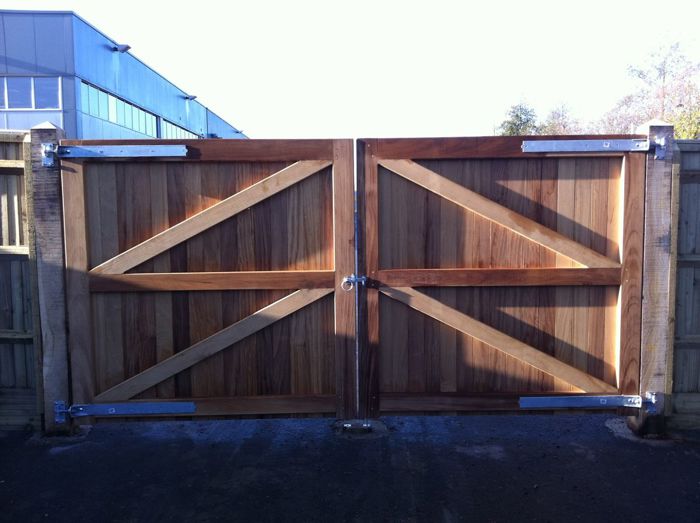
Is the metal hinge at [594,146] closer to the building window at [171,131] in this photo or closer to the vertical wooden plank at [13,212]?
the vertical wooden plank at [13,212]

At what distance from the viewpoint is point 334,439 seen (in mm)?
4797

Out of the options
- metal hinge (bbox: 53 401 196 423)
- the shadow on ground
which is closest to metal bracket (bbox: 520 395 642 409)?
the shadow on ground

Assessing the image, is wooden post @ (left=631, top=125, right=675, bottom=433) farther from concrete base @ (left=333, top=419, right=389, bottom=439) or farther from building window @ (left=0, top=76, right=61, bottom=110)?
building window @ (left=0, top=76, right=61, bottom=110)

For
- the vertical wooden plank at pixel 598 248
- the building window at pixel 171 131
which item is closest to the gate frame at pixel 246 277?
the vertical wooden plank at pixel 598 248

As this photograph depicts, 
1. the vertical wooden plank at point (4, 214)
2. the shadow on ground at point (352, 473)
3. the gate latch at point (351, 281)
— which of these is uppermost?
the vertical wooden plank at point (4, 214)

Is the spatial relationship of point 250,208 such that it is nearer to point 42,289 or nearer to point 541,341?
point 42,289

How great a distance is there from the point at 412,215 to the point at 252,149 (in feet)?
4.26

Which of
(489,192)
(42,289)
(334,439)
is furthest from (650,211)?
(42,289)

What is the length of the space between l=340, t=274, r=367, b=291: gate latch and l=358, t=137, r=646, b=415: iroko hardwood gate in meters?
0.07

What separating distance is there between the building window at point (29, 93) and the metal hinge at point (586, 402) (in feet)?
85.5

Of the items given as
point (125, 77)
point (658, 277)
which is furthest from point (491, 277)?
point (125, 77)

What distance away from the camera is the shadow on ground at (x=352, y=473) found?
368 cm

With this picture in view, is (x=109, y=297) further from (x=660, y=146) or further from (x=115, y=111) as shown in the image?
(x=115, y=111)

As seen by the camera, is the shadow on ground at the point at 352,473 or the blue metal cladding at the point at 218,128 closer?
the shadow on ground at the point at 352,473
